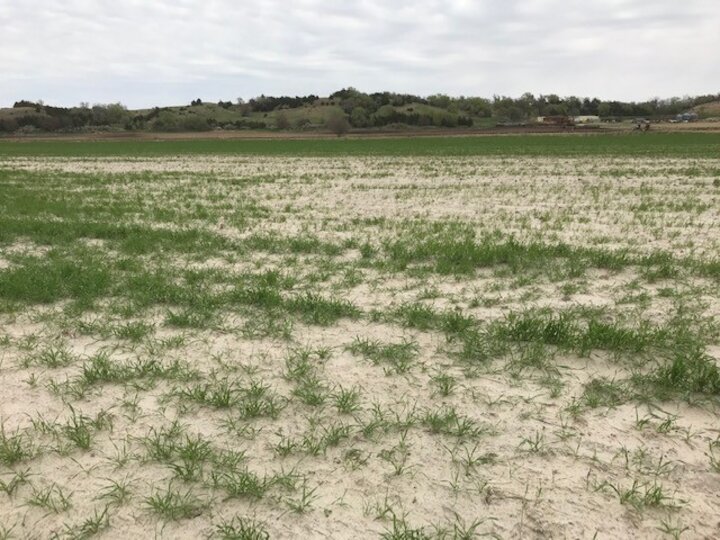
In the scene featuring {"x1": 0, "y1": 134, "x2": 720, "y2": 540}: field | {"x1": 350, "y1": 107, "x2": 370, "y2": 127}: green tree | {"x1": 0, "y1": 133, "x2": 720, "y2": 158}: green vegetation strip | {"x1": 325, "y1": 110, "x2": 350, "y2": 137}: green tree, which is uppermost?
{"x1": 350, "y1": 107, "x2": 370, "y2": 127}: green tree

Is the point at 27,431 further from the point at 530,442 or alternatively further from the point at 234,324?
the point at 530,442

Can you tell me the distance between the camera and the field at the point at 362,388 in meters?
3.38

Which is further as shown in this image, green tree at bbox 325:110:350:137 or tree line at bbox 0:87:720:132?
tree line at bbox 0:87:720:132

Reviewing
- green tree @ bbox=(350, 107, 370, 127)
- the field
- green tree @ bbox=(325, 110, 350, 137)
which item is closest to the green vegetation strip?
the field

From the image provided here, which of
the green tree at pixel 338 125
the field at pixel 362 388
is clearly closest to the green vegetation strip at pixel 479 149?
the field at pixel 362 388

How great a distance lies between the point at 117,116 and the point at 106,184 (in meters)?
156

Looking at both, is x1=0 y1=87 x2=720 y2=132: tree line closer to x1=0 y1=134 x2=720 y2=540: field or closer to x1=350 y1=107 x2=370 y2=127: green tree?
x1=350 y1=107 x2=370 y2=127: green tree

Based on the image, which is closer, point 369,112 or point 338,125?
point 338,125

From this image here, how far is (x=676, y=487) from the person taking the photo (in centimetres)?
353

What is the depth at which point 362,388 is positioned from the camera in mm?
4914

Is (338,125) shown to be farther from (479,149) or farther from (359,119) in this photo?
(479,149)

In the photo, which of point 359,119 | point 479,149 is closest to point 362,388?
point 479,149

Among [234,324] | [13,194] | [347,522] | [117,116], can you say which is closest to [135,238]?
[234,324]

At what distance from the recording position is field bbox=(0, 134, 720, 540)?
3.38 metres
